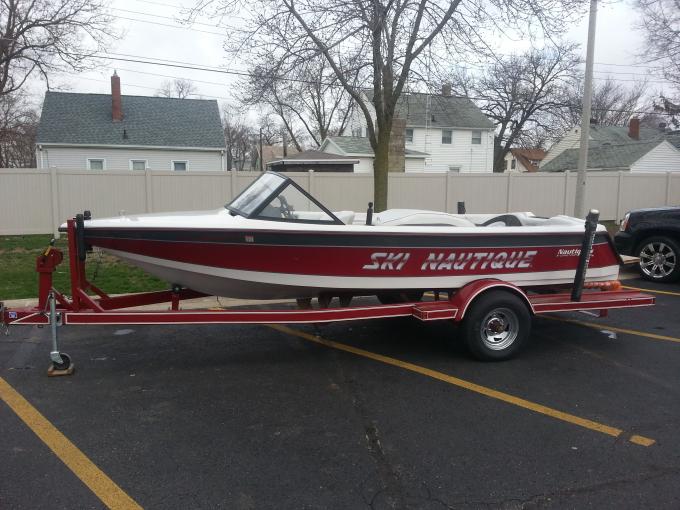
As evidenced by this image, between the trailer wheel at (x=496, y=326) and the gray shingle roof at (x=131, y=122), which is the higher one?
the gray shingle roof at (x=131, y=122)

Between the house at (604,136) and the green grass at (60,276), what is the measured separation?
116ft

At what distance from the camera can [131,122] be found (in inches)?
1029

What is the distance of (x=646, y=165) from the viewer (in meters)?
32.4

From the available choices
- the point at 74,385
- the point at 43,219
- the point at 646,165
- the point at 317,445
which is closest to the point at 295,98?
the point at 43,219

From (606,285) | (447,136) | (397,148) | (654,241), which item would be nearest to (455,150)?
(447,136)

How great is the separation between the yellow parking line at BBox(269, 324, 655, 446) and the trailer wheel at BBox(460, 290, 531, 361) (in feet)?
1.70

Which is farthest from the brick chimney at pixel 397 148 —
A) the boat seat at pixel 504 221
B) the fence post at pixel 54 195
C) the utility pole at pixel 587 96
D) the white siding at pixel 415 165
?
the boat seat at pixel 504 221

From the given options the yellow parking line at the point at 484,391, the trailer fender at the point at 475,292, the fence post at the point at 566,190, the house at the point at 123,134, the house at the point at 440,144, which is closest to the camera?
the yellow parking line at the point at 484,391

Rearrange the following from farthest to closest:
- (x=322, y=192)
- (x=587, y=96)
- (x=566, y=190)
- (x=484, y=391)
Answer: (x=566, y=190) → (x=322, y=192) → (x=587, y=96) → (x=484, y=391)

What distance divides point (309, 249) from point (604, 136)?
4114 cm

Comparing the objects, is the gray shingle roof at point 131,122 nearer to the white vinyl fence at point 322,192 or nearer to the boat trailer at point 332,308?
the white vinyl fence at point 322,192

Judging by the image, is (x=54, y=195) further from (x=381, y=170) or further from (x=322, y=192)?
(x=381, y=170)

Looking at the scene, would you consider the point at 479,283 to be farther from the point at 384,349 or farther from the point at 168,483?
the point at 168,483

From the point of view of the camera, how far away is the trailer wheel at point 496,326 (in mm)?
5211
